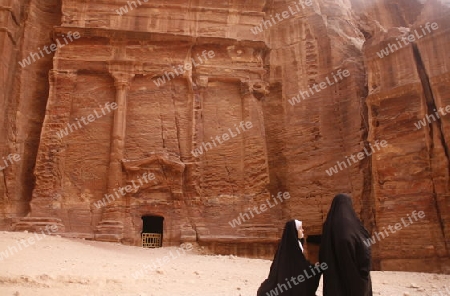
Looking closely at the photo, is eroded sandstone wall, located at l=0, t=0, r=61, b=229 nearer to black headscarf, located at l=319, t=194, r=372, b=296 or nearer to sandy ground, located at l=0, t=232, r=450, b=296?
sandy ground, located at l=0, t=232, r=450, b=296

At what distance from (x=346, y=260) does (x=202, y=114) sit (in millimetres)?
12111

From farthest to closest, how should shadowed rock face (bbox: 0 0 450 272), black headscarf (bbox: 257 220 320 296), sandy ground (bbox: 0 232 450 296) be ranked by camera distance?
shadowed rock face (bbox: 0 0 450 272) < sandy ground (bbox: 0 232 450 296) < black headscarf (bbox: 257 220 320 296)

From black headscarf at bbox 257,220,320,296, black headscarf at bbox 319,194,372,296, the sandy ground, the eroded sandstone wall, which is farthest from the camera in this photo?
the eroded sandstone wall

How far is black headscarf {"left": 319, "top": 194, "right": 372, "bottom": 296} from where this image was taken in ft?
12.9

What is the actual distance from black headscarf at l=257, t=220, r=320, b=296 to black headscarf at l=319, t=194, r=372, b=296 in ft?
0.87

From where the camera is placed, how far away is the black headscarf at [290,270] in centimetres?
427

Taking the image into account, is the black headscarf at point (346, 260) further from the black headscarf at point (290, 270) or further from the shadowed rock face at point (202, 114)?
the shadowed rock face at point (202, 114)

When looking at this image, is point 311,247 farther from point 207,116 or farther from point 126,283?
point 126,283

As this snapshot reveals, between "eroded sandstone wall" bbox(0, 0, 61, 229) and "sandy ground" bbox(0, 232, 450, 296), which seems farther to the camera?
"eroded sandstone wall" bbox(0, 0, 61, 229)

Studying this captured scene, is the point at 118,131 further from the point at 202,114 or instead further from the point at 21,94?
the point at 21,94

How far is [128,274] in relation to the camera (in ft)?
27.7

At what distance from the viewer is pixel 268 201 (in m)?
14.6

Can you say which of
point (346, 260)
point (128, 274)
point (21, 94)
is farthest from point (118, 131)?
point (346, 260)

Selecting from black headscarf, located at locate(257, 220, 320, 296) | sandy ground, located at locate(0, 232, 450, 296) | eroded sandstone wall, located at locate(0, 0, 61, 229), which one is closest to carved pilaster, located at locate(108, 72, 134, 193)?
sandy ground, located at locate(0, 232, 450, 296)
